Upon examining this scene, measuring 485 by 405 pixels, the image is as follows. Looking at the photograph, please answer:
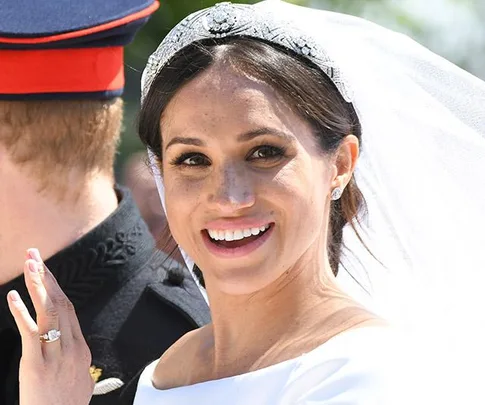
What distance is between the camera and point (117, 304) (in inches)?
114

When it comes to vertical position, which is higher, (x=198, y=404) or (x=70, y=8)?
(x=70, y=8)

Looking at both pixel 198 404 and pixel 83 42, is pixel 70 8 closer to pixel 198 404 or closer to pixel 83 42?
pixel 83 42

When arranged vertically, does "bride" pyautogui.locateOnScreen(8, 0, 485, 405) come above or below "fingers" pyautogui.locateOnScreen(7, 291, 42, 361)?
above

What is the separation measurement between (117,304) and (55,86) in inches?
21.4

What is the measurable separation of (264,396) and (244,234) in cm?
28

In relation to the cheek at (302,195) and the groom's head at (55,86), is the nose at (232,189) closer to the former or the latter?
the cheek at (302,195)

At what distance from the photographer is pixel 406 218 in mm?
2379

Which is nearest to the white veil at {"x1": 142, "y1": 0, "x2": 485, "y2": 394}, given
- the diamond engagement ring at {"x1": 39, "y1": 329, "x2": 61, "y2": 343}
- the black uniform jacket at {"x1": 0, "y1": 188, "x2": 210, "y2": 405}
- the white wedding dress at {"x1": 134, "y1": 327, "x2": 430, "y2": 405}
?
the white wedding dress at {"x1": 134, "y1": 327, "x2": 430, "y2": 405}

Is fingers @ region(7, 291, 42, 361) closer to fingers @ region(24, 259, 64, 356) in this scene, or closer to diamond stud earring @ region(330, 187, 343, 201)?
fingers @ region(24, 259, 64, 356)

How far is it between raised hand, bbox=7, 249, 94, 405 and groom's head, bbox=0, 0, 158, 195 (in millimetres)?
590

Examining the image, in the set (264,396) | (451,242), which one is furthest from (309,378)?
(451,242)

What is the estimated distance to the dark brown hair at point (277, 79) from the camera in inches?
81.9

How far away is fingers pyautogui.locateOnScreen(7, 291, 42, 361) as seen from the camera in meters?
2.22

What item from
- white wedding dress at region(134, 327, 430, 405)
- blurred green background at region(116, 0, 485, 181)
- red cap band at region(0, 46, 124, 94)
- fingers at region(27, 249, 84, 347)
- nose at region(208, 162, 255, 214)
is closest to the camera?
white wedding dress at region(134, 327, 430, 405)
